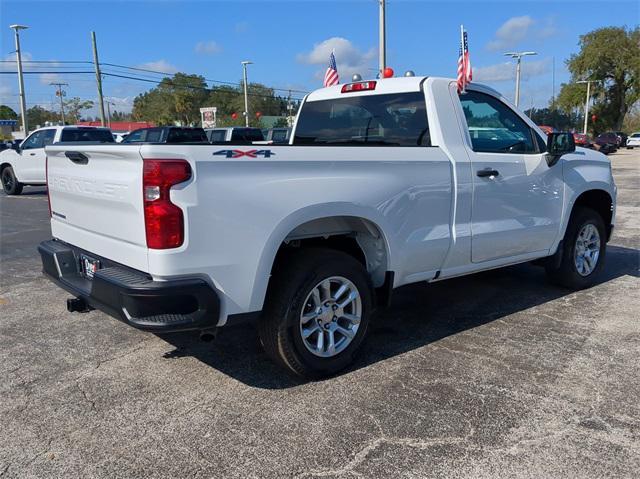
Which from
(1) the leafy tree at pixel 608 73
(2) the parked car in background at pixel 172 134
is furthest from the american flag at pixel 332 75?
(1) the leafy tree at pixel 608 73

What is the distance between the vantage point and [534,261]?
549 centimetres

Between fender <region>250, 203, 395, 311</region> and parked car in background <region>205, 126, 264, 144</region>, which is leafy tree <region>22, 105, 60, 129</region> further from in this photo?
fender <region>250, 203, 395, 311</region>

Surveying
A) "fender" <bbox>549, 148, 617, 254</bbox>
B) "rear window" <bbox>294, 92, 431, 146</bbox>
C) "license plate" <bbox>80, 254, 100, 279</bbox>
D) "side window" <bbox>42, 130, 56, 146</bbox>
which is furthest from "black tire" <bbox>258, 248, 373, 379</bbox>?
"side window" <bbox>42, 130, 56, 146</bbox>

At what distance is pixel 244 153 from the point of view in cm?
309

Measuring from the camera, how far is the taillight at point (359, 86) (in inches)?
188

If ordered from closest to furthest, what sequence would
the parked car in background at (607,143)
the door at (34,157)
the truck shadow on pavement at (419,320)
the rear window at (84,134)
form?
the truck shadow on pavement at (419,320) → the rear window at (84,134) → the door at (34,157) → the parked car in background at (607,143)

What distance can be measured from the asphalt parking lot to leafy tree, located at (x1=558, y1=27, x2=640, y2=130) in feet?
215

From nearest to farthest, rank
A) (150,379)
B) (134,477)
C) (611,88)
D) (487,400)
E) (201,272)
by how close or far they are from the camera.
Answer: (134,477)
(201,272)
(487,400)
(150,379)
(611,88)

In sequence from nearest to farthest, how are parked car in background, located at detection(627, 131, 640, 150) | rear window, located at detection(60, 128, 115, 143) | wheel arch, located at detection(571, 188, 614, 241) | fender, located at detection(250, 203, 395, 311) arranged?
fender, located at detection(250, 203, 395, 311)
wheel arch, located at detection(571, 188, 614, 241)
rear window, located at detection(60, 128, 115, 143)
parked car in background, located at detection(627, 131, 640, 150)

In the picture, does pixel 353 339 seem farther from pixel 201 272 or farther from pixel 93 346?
pixel 93 346

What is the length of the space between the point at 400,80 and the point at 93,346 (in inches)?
124

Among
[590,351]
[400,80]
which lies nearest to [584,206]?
[590,351]

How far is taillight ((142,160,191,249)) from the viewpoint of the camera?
290cm

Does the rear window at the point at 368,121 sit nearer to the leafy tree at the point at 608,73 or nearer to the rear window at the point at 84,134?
the rear window at the point at 84,134
